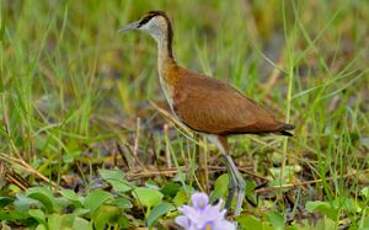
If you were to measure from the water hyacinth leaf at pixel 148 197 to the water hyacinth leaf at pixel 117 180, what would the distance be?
6 cm

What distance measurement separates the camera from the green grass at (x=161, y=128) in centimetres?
463

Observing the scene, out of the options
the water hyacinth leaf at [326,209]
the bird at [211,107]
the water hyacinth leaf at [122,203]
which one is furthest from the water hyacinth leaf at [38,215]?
the water hyacinth leaf at [326,209]

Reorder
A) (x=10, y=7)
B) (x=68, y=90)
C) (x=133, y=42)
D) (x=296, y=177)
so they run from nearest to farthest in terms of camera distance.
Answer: (x=296, y=177) → (x=68, y=90) → (x=133, y=42) → (x=10, y=7)

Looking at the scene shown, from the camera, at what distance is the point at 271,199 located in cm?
484

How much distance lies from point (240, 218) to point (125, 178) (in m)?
0.77

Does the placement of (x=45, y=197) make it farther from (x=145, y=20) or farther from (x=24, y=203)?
(x=145, y=20)

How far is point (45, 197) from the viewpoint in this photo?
14.0 feet

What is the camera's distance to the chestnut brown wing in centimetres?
460

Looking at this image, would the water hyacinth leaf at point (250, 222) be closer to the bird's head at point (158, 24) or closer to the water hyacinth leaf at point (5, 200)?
the water hyacinth leaf at point (5, 200)

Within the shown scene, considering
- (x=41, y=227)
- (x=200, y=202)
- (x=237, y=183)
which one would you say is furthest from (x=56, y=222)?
(x=237, y=183)

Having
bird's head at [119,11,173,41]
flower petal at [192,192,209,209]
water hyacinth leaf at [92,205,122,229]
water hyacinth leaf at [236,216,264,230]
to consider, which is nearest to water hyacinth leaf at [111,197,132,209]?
water hyacinth leaf at [92,205,122,229]

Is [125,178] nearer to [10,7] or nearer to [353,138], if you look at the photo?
[353,138]

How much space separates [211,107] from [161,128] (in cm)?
192

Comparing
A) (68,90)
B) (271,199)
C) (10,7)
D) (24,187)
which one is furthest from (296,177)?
(10,7)
